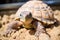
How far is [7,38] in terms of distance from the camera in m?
1.78

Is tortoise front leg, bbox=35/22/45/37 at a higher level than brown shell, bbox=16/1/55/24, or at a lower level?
lower

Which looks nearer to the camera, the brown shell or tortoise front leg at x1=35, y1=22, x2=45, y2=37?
tortoise front leg at x1=35, y1=22, x2=45, y2=37

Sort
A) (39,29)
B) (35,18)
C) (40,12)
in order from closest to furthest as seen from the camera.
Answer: (39,29) < (35,18) < (40,12)

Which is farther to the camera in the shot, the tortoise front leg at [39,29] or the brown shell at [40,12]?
the brown shell at [40,12]

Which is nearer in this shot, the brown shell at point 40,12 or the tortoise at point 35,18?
the tortoise at point 35,18

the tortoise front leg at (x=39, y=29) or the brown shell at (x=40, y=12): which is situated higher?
the brown shell at (x=40, y=12)

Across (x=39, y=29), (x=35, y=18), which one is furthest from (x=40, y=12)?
(x=39, y=29)

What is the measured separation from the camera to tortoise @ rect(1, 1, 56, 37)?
1.74 meters

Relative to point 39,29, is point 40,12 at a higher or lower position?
higher

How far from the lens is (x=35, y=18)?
1.87 meters

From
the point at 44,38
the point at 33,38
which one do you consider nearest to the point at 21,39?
the point at 33,38

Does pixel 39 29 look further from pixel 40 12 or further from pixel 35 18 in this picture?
pixel 40 12

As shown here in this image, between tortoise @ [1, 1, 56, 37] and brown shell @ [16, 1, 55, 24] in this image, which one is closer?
tortoise @ [1, 1, 56, 37]

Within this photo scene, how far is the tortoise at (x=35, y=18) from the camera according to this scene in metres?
1.74
